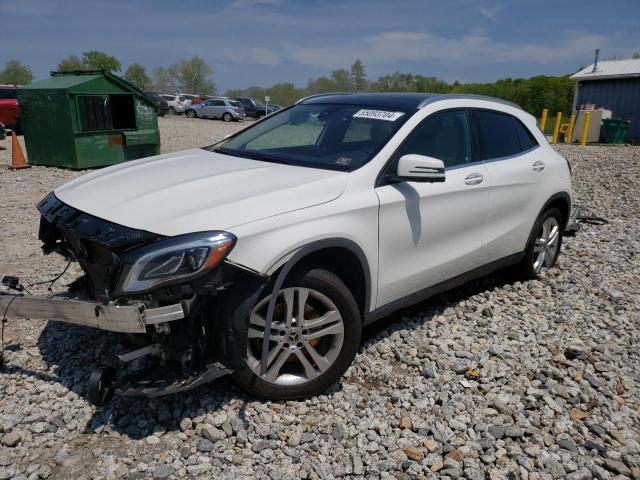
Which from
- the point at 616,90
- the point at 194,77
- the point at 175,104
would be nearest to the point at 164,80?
the point at 194,77

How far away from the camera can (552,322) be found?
438cm

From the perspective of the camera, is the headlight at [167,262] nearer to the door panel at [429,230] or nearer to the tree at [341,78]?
the door panel at [429,230]

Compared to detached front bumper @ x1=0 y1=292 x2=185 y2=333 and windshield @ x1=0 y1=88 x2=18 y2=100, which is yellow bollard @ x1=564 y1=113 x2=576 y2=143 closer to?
windshield @ x1=0 y1=88 x2=18 y2=100

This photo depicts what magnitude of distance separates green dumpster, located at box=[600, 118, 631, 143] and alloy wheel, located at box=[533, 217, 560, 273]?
745 inches

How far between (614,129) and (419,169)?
21656 mm

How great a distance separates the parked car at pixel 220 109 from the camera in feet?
109

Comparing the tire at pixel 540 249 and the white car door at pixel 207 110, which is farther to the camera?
Answer: the white car door at pixel 207 110

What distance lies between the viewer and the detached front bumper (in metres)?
2.51

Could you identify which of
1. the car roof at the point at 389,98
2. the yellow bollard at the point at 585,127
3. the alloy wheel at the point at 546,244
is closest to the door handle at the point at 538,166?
the alloy wheel at the point at 546,244

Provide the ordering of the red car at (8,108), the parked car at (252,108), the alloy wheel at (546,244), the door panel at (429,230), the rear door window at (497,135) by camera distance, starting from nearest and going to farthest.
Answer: the door panel at (429,230), the rear door window at (497,135), the alloy wheel at (546,244), the red car at (8,108), the parked car at (252,108)

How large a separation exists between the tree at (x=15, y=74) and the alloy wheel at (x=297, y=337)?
284 feet

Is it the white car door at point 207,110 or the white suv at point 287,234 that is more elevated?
the white suv at point 287,234

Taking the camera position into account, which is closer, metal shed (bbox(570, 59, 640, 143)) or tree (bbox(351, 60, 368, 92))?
metal shed (bbox(570, 59, 640, 143))

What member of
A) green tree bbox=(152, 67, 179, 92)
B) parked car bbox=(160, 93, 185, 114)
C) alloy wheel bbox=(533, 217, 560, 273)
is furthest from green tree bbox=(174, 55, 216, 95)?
alloy wheel bbox=(533, 217, 560, 273)
